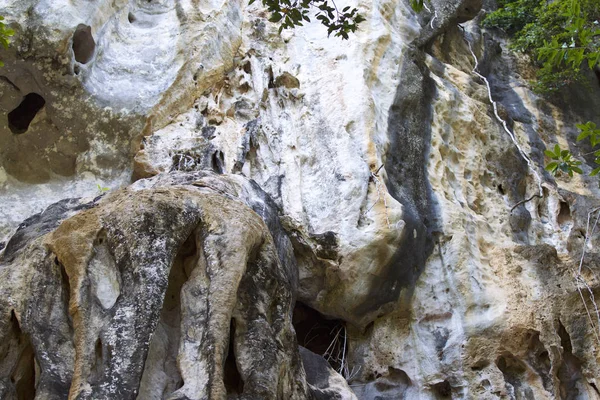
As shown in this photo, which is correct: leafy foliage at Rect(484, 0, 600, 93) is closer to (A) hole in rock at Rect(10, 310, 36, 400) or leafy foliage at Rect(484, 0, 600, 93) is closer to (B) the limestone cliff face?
(B) the limestone cliff face

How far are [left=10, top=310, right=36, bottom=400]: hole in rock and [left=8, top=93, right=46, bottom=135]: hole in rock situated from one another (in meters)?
3.08

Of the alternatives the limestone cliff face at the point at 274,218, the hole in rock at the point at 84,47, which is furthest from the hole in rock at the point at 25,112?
the hole in rock at the point at 84,47

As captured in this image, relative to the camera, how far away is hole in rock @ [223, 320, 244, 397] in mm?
4672

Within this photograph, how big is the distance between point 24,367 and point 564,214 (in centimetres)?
561

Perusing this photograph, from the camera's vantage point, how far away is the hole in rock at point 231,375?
15.3ft

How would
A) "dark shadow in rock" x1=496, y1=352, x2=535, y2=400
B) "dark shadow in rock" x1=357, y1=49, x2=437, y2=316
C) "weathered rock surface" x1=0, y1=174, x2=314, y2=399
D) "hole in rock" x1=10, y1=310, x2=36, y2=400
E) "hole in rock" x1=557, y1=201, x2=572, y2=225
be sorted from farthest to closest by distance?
"hole in rock" x1=557, y1=201, x2=572, y2=225 → "dark shadow in rock" x1=357, y1=49, x2=437, y2=316 → "dark shadow in rock" x1=496, y1=352, x2=535, y2=400 → "hole in rock" x1=10, y1=310, x2=36, y2=400 → "weathered rock surface" x1=0, y1=174, x2=314, y2=399

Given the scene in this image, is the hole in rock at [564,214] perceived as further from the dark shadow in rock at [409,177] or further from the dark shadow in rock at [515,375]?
the dark shadow in rock at [515,375]

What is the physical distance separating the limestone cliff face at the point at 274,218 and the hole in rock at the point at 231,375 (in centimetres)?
1

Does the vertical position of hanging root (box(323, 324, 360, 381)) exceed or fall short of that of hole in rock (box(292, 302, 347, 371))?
it falls short

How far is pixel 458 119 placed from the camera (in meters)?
8.28

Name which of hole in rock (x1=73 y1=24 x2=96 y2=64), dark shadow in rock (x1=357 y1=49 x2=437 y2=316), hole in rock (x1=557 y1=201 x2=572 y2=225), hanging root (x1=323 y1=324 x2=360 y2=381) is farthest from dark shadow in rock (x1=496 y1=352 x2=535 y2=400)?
hole in rock (x1=73 y1=24 x2=96 y2=64)

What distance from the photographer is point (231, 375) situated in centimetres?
472

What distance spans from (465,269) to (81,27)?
4.29 metres

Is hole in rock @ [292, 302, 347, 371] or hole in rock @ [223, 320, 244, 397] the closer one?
hole in rock @ [223, 320, 244, 397]
